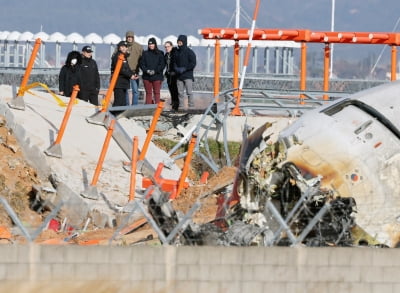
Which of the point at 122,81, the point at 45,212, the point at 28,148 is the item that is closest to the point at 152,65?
the point at 122,81

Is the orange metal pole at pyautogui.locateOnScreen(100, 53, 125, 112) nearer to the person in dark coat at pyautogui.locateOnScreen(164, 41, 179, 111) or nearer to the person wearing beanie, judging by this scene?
the person wearing beanie

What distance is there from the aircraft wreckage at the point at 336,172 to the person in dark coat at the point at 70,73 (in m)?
8.62

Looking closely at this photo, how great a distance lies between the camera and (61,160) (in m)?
23.8

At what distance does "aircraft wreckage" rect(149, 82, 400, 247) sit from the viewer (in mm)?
17297

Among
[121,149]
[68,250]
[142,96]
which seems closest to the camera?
[68,250]

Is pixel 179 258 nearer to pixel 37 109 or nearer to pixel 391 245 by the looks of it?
pixel 391 245

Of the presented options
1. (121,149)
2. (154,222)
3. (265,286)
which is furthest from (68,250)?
(121,149)

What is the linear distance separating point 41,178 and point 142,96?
11811 mm

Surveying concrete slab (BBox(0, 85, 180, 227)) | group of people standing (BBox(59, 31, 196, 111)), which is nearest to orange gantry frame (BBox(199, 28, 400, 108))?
group of people standing (BBox(59, 31, 196, 111))

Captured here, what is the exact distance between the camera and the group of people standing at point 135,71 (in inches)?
1078

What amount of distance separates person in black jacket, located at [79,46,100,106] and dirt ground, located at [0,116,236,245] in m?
3.16

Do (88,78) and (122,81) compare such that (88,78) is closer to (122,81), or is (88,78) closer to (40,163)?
(122,81)

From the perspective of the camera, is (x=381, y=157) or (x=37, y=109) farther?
(x=37, y=109)

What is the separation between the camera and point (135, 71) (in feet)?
95.6
